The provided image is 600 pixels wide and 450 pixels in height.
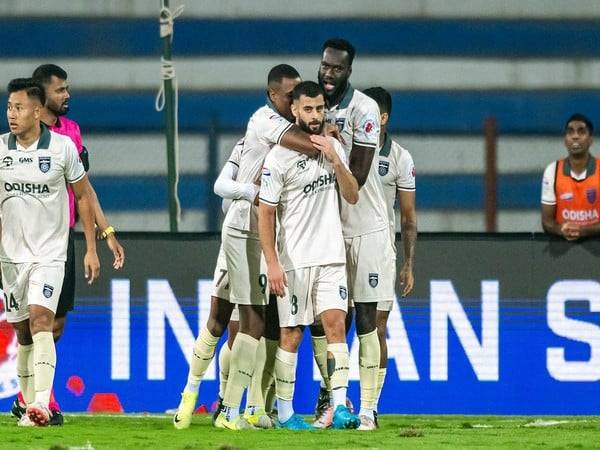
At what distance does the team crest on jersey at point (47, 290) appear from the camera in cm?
979

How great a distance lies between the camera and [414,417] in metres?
12.0

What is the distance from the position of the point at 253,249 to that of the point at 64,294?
53.0 inches

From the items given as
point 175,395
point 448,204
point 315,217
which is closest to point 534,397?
point 448,204

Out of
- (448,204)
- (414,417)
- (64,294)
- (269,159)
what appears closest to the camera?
(269,159)

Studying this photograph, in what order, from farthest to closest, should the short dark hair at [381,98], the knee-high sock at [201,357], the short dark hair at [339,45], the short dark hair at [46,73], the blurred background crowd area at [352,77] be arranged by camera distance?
the blurred background crowd area at [352,77]
the short dark hair at [381,98]
the short dark hair at [46,73]
the knee-high sock at [201,357]
the short dark hair at [339,45]

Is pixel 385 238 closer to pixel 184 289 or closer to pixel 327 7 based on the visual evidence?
pixel 184 289

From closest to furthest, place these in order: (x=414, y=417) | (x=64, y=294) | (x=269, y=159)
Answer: (x=269, y=159), (x=64, y=294), (x=414, y=417)

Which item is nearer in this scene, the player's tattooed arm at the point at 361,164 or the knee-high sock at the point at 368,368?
the player's tattooed arm at the point at 361,164

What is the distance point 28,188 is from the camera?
9859mm

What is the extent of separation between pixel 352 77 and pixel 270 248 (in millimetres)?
4306

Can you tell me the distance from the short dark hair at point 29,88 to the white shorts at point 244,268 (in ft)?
4.27

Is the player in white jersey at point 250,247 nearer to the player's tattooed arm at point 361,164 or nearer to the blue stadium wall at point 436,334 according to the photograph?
the player's tattooed arm at point 361,164

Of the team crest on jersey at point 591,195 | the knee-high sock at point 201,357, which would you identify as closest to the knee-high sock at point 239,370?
the knee-high sock at point 201,357

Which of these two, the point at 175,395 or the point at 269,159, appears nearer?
the point at 269,159
